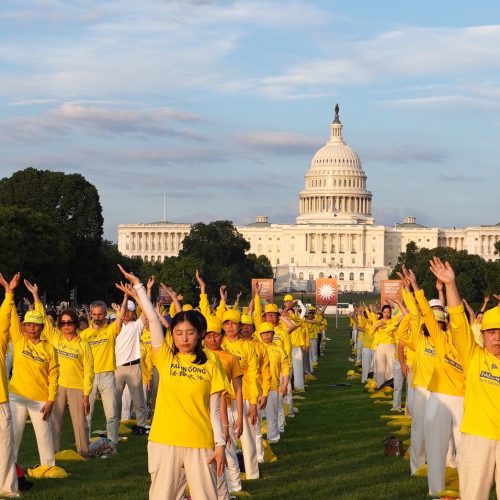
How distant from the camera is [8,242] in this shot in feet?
204

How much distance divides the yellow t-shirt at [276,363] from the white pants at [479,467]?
236 inches

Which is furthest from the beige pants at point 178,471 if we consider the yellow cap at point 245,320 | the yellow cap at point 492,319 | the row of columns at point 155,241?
the row of columns at point 155,241

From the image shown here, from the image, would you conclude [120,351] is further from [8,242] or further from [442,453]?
[8,242]

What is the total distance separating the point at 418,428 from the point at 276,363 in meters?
2.64

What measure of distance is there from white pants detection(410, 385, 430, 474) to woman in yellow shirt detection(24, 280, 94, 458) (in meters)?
3.34

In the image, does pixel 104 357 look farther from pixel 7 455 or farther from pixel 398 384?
pixel 398 384

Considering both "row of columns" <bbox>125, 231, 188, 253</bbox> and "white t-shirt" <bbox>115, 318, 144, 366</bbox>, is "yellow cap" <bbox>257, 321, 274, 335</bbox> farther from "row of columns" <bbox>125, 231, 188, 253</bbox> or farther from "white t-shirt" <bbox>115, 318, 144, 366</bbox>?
"row of columns" <bbox>125, 231, 188, 253</bbox>

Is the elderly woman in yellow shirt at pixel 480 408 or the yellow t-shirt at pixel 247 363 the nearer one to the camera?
the elderly woman in yellow shirt at pixel 480 408

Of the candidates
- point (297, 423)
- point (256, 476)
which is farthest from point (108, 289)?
point (256, 476)

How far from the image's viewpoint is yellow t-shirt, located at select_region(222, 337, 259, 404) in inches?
489

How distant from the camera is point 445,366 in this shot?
1119 cm

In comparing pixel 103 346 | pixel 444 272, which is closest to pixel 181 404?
pixel 444 272

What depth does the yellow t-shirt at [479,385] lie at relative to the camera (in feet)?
29.5

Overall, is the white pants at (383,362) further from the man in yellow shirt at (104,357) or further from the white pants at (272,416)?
the man in yellow shirt at (104,357)
